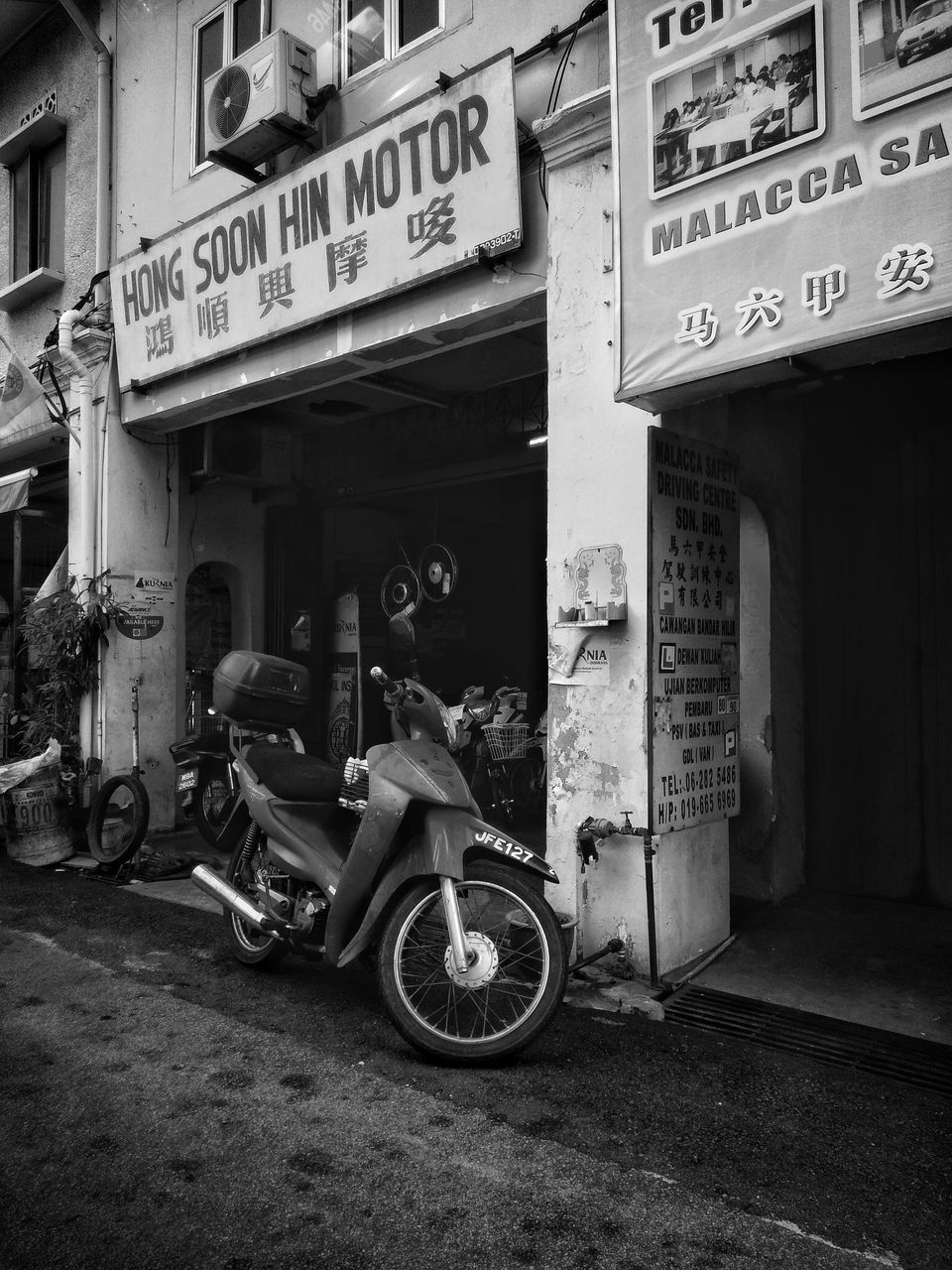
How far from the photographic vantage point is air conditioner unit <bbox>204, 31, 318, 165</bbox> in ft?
20.4

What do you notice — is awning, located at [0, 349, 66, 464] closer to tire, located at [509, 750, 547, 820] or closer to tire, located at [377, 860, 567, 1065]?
tire, located at [509, 750, 547, 820]

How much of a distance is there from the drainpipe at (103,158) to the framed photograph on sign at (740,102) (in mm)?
5996

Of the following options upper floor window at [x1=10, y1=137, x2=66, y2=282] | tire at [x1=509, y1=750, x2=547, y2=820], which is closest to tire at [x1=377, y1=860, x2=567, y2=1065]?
tire at [x1=509, y1=750, x2=547, y2=820]

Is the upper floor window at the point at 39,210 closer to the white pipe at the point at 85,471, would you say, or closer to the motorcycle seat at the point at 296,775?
the white pipe at the point at 85,471

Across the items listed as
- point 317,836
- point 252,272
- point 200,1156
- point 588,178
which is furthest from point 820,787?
point 252,272

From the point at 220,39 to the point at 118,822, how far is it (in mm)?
6449

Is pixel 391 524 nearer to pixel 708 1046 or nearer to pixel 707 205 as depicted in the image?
pixel 707 205

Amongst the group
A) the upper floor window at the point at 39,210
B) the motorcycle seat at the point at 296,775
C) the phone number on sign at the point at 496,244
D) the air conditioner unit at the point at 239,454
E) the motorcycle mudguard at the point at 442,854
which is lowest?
the motorcycle mudguard at the point at 442,854

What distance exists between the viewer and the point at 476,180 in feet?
16.8

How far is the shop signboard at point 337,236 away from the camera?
5.09 meters

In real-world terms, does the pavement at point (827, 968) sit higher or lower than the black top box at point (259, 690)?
lower

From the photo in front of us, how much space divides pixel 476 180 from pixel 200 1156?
4823mm

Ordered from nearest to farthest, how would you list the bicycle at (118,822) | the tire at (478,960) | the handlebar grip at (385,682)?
the tire at (478,960)
the handlebar grip at (385,682)
the bicycle at (118,822)

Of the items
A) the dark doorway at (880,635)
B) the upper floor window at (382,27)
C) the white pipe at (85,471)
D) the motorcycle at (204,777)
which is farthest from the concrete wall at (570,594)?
the white pipe at (85,471)
